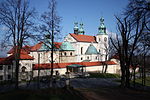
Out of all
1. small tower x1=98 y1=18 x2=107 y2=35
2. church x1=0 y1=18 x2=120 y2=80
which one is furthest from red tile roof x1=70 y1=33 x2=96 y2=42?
small tower x1=98 y1=18 x2=107 y2=35

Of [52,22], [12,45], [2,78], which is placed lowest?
Result: [2,78]

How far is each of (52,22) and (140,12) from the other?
39.3ft

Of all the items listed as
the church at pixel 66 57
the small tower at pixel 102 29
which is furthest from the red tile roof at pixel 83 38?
the small tower at pixel 102 29

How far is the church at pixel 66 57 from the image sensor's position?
28.2 meters

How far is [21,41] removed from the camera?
17.4 meters

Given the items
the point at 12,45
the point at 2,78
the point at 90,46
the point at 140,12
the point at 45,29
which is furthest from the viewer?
the point at 90,46

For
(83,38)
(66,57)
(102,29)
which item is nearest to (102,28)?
(102,29)

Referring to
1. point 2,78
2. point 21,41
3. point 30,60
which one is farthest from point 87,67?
point 21,41

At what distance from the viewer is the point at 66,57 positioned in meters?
48.9

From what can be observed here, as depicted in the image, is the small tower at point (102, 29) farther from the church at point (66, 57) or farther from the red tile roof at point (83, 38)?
the red tile roof at point (83, 38)

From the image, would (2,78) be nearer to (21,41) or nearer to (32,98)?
(21,41)

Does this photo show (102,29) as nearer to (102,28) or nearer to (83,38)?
(102,28)

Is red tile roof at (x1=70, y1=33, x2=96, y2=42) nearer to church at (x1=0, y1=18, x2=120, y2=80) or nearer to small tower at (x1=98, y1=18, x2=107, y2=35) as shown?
church at (x1=0, y1=18, x2=120, y2=80)

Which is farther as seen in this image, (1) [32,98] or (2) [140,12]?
(1) [32,98]
